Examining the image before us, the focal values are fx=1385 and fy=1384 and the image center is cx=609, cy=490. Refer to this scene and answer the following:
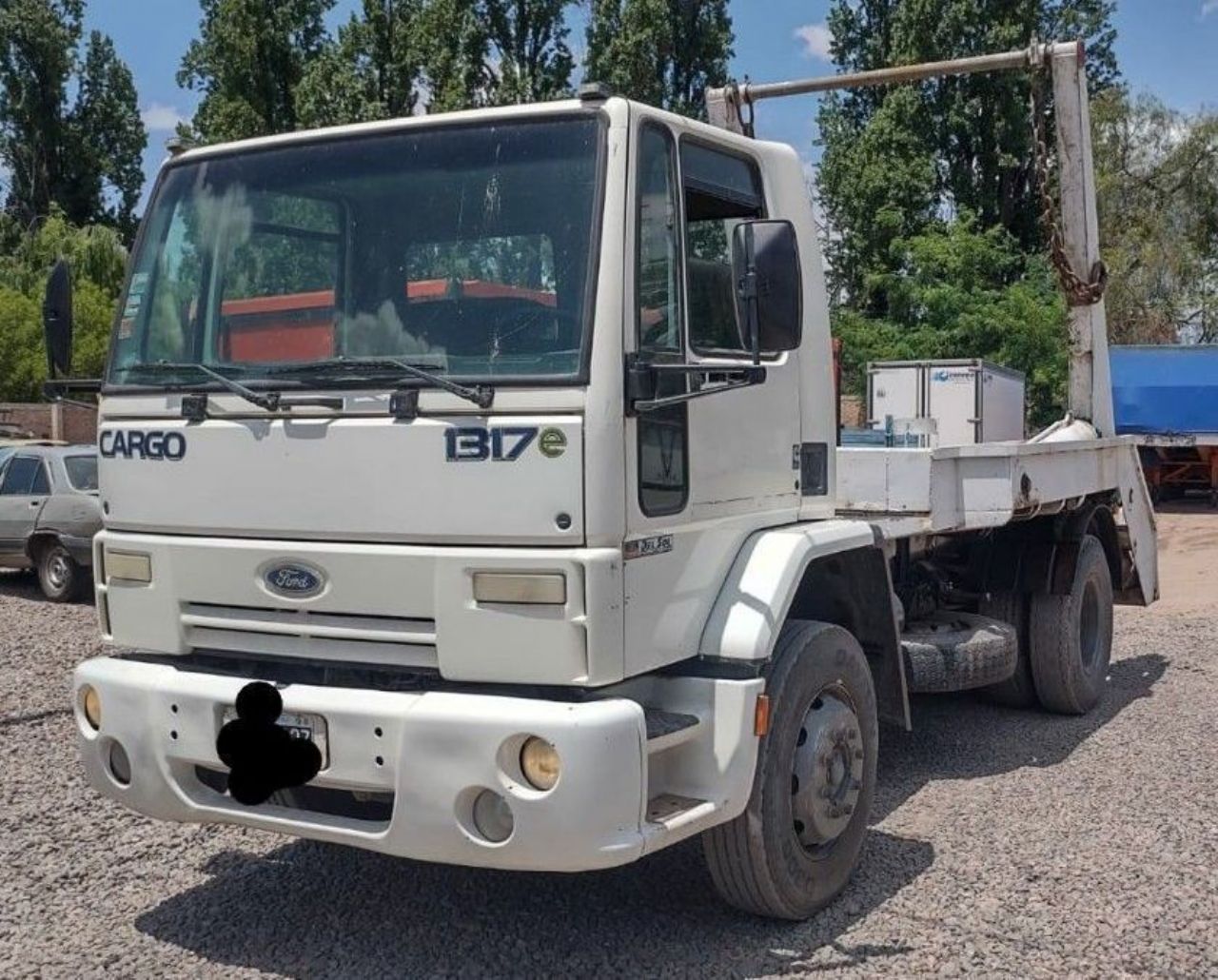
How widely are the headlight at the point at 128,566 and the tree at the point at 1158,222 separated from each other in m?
34.1

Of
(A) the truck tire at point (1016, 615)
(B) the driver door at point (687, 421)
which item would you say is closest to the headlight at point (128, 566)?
(B) the driver door at point (687, 421)

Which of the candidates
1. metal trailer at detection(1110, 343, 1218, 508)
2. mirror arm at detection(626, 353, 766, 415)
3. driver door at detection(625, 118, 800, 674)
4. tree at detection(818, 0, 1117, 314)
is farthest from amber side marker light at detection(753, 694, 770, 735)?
tree at detection(818, 0, 1117, 314)

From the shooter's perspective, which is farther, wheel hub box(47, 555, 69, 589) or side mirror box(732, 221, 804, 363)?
wheel hub box(47, 555, 69, 589)

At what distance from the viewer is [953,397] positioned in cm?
1173

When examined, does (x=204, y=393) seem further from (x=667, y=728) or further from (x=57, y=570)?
(x=57, y=570)

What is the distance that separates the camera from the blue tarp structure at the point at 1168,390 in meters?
25.2

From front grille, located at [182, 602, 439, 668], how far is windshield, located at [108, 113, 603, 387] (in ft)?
2.38

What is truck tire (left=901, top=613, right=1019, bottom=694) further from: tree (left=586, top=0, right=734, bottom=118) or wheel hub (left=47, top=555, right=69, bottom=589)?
tree (left=586, top=0, right=734, bottom=118)

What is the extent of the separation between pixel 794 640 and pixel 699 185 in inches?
60.0

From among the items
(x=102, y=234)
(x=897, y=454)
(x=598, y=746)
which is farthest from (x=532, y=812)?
(x=102, y=234)

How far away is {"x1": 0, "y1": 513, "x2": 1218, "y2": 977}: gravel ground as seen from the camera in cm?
440

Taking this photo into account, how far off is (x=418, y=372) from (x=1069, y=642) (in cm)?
496

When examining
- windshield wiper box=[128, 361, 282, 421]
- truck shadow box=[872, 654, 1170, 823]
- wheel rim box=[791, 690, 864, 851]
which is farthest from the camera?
truck shadow box=[872, 654, 1170, 823]

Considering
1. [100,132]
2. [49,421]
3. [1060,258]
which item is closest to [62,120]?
[100,132]
